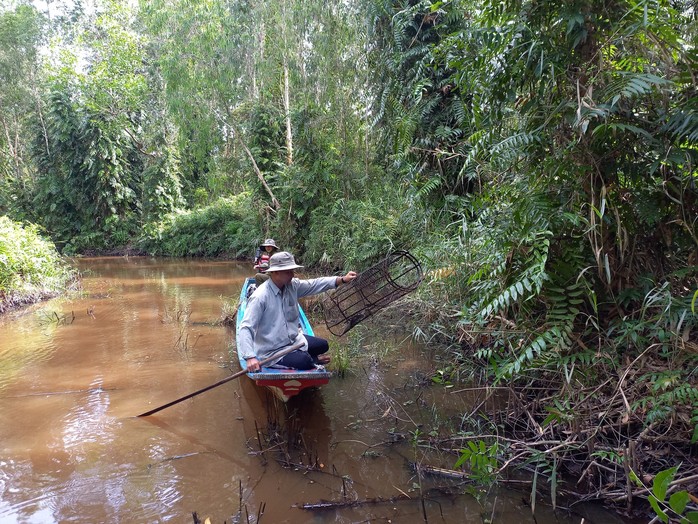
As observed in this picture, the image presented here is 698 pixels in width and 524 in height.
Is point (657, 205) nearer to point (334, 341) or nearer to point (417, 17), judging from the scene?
point (334, 341)

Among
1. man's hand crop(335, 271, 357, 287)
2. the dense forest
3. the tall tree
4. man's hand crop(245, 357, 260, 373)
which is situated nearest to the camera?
the dense forest

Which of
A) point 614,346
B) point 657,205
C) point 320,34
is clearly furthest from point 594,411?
point 320,34

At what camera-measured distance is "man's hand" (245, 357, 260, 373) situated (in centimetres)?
393

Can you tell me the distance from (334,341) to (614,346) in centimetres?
387

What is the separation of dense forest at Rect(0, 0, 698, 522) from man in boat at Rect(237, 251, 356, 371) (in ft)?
5.01

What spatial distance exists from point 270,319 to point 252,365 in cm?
53

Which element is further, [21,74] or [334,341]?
[21,74]

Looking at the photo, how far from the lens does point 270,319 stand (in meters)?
4.33

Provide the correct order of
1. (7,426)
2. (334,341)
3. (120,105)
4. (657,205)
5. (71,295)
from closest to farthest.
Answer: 1. (657,205)
2. (7,426)
3. (334,341)
4. (71,295)
5. (120,105)

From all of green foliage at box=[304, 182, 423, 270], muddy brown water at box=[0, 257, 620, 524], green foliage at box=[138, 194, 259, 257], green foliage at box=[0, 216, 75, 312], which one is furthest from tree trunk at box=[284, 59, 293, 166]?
muddy brown water at box=[0, 257, 620, 524]

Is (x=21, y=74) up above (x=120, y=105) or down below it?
above

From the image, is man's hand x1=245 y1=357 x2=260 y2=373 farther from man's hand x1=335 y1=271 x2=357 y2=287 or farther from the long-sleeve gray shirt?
man's hand x1=335 y1=271 x2=357 y2=287

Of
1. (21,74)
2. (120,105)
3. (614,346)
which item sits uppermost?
(21,74)

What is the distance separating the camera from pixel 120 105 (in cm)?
2108
